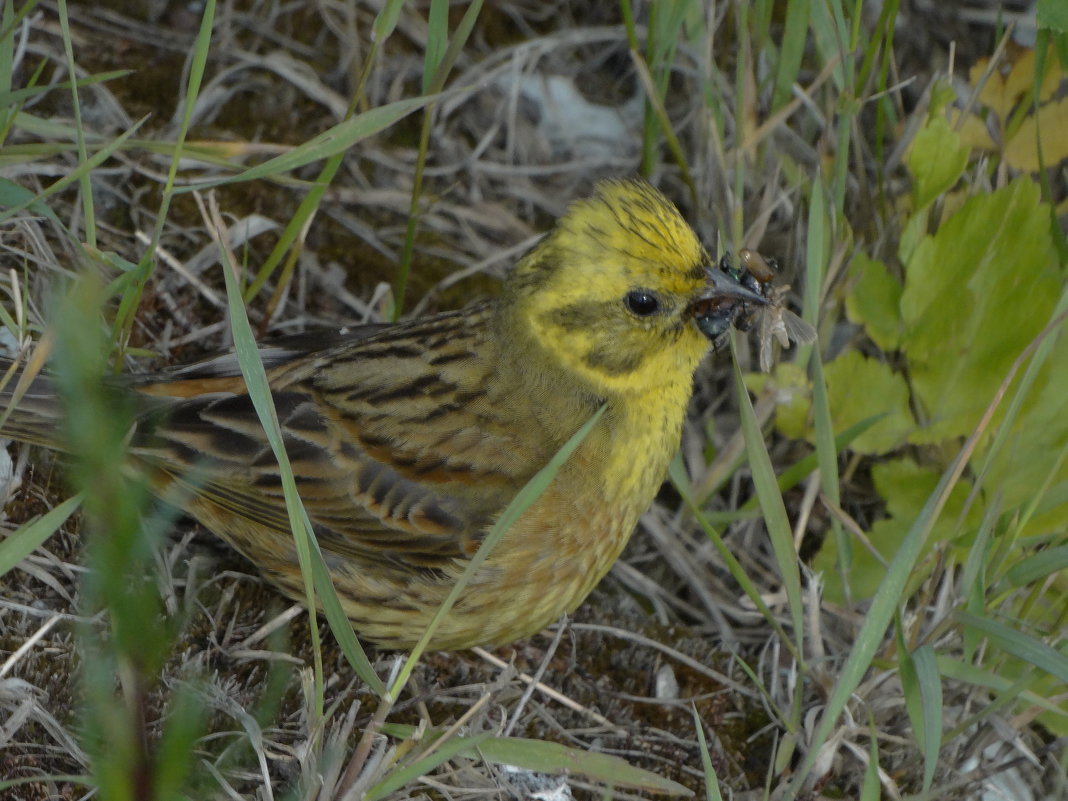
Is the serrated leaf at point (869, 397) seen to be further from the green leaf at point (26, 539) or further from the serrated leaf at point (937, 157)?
the green leaf at point (26, 539)

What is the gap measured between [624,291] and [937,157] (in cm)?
101

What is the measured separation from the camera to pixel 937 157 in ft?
10.7

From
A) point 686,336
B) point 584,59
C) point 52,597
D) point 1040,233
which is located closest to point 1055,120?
point 1040,233

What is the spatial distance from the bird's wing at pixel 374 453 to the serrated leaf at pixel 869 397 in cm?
104

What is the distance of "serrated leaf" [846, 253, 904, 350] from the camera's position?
355 centimetres

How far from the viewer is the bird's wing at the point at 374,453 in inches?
119

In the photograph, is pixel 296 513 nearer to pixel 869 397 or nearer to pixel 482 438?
pixel 482 438

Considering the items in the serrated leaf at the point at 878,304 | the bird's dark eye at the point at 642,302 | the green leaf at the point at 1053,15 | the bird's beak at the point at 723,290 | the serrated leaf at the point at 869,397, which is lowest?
the serrated leaf at the point at 869,397

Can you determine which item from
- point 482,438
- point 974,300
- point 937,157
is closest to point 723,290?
point 482,438

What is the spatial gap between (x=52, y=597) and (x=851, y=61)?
2.45 meters

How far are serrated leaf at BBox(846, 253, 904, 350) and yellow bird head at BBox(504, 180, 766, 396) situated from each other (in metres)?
0.75

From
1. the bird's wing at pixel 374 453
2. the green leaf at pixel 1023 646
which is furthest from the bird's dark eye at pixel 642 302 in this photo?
the green leaf at pixel 1023 646

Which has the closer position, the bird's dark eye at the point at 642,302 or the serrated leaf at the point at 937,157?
the bird's dark eye at the point at 642,302

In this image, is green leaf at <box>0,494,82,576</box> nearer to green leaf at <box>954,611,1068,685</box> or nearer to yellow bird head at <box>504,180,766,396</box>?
yellow bird head at <box>504,180,766,396</box>
